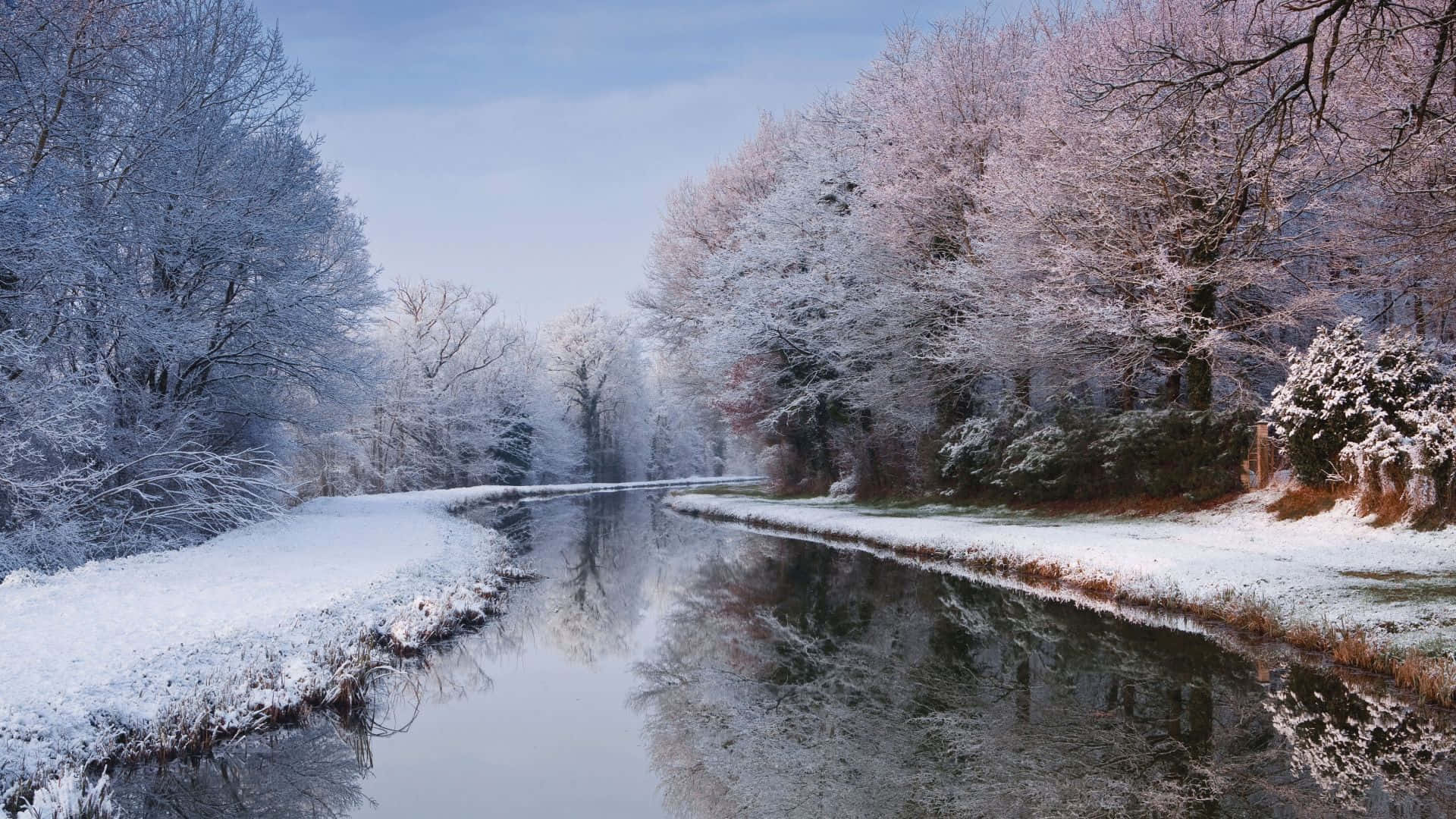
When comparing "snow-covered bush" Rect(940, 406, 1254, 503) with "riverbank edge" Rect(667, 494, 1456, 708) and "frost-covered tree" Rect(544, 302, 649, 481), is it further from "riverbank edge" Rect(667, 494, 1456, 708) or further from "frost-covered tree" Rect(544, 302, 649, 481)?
"frost-covered tree" Rect(544, 302, 649, 481)

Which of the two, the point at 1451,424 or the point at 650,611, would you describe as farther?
the point at 650,611

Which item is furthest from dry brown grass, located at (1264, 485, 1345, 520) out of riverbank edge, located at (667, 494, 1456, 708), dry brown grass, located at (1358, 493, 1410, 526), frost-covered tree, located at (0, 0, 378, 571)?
frost-covered tree, located at (0, 0, 378, 571)

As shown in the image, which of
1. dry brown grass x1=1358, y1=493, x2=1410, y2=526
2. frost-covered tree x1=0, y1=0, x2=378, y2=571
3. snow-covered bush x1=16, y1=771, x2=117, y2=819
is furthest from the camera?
A: dry brown grass x1=1358, y1=493, x2=1410, y2=526

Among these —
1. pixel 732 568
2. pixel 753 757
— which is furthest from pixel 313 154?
pixel 753 757

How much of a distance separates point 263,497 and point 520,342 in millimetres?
46352

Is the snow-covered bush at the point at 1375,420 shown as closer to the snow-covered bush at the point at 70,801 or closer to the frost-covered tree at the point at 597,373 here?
the snow-covered bush at the point at 70,801

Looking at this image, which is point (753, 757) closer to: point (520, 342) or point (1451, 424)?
point (1451, 424)

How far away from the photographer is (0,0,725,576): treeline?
1213 cm

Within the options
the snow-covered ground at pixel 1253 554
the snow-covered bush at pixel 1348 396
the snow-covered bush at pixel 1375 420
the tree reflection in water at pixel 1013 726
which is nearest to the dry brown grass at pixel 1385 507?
the snow-covered bush at pixel 1375 420

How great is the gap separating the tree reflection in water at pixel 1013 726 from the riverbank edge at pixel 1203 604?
Result: 0.45 meters

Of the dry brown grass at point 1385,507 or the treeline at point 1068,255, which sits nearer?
the dry brown grass at point 1385,507

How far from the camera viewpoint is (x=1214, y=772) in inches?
233

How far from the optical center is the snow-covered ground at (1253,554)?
927 cm

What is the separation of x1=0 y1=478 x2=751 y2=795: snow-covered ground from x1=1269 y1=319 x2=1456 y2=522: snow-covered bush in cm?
1326
